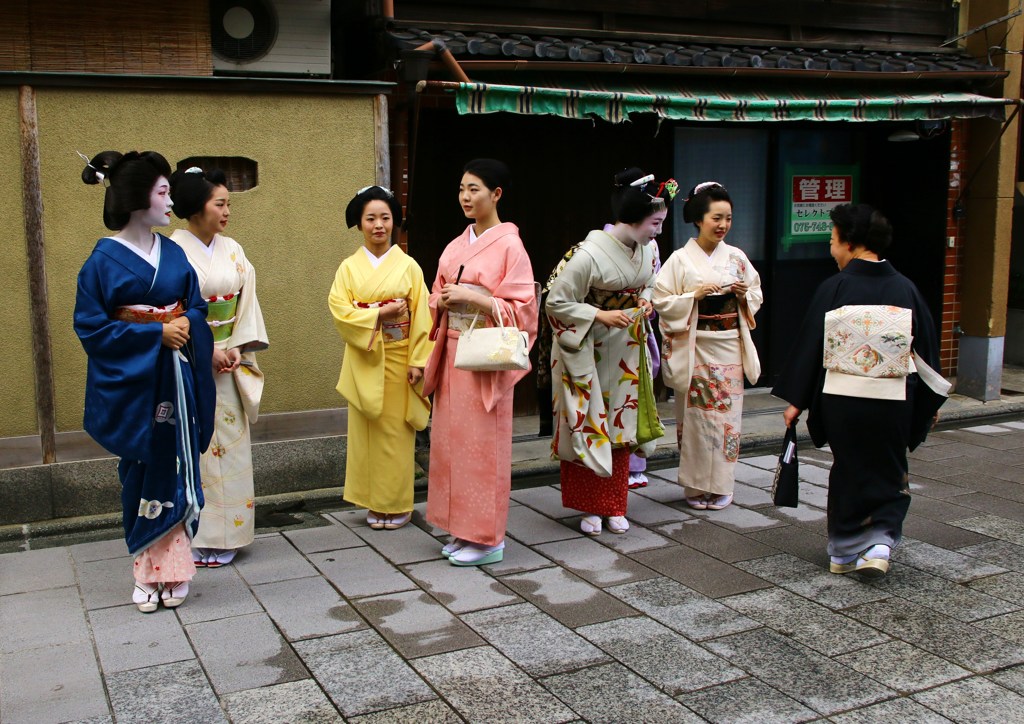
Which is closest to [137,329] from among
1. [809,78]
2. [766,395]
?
[809,78]

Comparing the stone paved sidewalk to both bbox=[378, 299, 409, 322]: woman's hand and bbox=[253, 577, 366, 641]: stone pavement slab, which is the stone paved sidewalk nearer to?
bbox=[253, 577, 366, 641]: stone pavement slab

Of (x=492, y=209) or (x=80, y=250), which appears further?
(x=80, y=250)

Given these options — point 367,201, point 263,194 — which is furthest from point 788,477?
point 263,194

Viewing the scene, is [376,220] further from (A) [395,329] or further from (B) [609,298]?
(B) [609,298]

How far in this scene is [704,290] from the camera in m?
6.36

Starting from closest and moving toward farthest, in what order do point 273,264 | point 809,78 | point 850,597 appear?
1. point 850,597
2. point 273,264
3. point 809,78

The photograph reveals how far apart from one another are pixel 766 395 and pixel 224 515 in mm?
6140

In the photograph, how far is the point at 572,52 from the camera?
7.43 m

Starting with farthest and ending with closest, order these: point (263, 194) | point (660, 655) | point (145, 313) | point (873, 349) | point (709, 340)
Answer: point (263, 194) → point (709, 340) → point (873, 349) → point (145, 313) → point (660, 655)

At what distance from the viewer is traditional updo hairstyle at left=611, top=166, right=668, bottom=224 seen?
5789 millimetres

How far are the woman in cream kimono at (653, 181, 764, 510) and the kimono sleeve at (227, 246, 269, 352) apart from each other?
2.51 metres

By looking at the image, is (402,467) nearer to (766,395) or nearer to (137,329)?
(137,329)

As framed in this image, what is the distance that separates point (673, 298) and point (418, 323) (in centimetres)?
164

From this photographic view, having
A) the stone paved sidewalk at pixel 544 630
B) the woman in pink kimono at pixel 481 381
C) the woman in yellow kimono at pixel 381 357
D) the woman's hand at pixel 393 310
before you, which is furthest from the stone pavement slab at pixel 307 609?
the woman's hand at pixel 393 310
